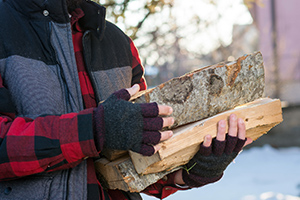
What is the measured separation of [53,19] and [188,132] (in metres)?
0.80

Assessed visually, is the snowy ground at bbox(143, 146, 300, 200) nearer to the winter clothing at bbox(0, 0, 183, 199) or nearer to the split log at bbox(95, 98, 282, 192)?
the split log at bbox(95, 98, 282, 192)

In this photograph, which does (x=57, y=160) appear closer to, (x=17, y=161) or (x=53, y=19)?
(x=17, y=161)

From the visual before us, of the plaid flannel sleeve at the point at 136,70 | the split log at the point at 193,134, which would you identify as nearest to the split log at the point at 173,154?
the split log at the point at 193,134

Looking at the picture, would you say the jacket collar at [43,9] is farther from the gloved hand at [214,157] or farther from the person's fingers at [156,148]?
the gloved hand at [214,157]

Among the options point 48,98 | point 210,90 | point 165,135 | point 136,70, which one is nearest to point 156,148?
point 165,135

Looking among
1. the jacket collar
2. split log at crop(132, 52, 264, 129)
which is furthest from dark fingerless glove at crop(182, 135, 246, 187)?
the jacket collar

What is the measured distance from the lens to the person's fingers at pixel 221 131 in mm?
1463

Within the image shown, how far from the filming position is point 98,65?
166 centimetres

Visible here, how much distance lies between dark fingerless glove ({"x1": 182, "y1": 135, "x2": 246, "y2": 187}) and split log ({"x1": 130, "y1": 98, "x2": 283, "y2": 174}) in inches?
1.6

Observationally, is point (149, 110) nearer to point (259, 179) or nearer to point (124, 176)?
point (124, 176)

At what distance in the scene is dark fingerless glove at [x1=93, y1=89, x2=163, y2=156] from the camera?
1.18m

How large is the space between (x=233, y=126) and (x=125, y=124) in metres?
0.56

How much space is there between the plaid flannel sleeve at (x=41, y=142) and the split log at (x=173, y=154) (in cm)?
30

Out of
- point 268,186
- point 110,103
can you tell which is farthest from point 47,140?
point 268,186
